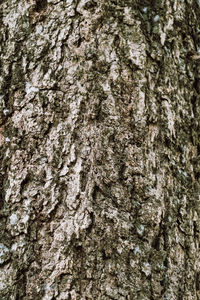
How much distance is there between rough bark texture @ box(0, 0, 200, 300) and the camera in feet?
4.19

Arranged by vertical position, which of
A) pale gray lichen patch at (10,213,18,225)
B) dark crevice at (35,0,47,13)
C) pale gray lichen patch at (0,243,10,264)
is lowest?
pale gray lichen patch at (0,243,10,264)

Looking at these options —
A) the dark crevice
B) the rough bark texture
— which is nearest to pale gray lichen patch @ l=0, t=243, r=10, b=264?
the rough bark texture

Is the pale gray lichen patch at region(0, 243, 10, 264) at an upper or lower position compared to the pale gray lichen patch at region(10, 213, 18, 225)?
lower

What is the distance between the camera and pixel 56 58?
137cm

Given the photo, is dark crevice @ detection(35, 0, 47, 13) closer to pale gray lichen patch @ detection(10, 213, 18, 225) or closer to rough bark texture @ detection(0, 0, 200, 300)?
rough bark texture @ detection(0, 0, 200, 300)

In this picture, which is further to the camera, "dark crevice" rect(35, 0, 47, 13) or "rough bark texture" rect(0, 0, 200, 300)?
"dark crevice" rect(35, 0, 47, 13)

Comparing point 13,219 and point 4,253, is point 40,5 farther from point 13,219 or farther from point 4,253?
point 4,253

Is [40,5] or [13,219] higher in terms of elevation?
[40,5]

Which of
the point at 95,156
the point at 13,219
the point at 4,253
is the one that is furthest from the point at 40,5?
the point at 4,253

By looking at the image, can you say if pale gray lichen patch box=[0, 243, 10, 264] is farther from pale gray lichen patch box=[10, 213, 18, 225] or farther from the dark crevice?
the dark crevice

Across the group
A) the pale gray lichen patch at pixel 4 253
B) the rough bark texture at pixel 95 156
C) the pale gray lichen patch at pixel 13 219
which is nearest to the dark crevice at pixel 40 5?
the rough bark texture at pixel 95 156

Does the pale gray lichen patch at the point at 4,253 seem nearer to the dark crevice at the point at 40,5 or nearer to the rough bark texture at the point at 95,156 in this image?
the rough bark texture at the point at 95,156

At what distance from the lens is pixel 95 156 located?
1.33m

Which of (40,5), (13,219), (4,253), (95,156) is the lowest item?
(4,253)
